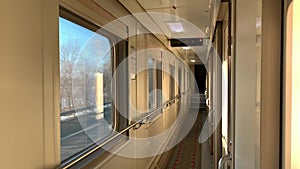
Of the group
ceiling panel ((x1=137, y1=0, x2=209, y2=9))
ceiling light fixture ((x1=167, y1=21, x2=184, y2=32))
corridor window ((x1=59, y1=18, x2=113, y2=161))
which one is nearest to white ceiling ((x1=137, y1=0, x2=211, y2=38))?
ceiling panel ((x1=137, y1=0, x2=209, y2=9))

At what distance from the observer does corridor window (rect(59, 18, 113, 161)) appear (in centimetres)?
176

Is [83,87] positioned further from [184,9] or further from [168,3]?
[184,9]

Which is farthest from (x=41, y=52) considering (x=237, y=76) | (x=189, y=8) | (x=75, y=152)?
(x=189, y=8)

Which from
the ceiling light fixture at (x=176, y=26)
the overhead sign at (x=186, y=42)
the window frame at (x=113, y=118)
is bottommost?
the window frame at (x=113, y=118)

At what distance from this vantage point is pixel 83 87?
2.08 metres

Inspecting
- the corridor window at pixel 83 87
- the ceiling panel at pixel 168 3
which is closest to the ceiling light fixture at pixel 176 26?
A: the ceiling panel at pixel 168 3

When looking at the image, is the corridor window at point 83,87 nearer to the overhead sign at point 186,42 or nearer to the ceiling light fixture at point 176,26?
the ceiling light fixture at point 176,26

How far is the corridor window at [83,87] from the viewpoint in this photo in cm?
176

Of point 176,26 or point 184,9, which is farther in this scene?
point 176,26

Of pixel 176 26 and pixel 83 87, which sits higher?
pixel 176 26

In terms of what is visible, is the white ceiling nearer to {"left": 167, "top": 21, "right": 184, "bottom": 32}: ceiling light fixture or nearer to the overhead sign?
{"left": 167, "top": 21, "right": 184, "bottom": 32}: ceiling light fixture

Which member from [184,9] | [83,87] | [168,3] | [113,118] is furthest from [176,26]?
[83,87]
